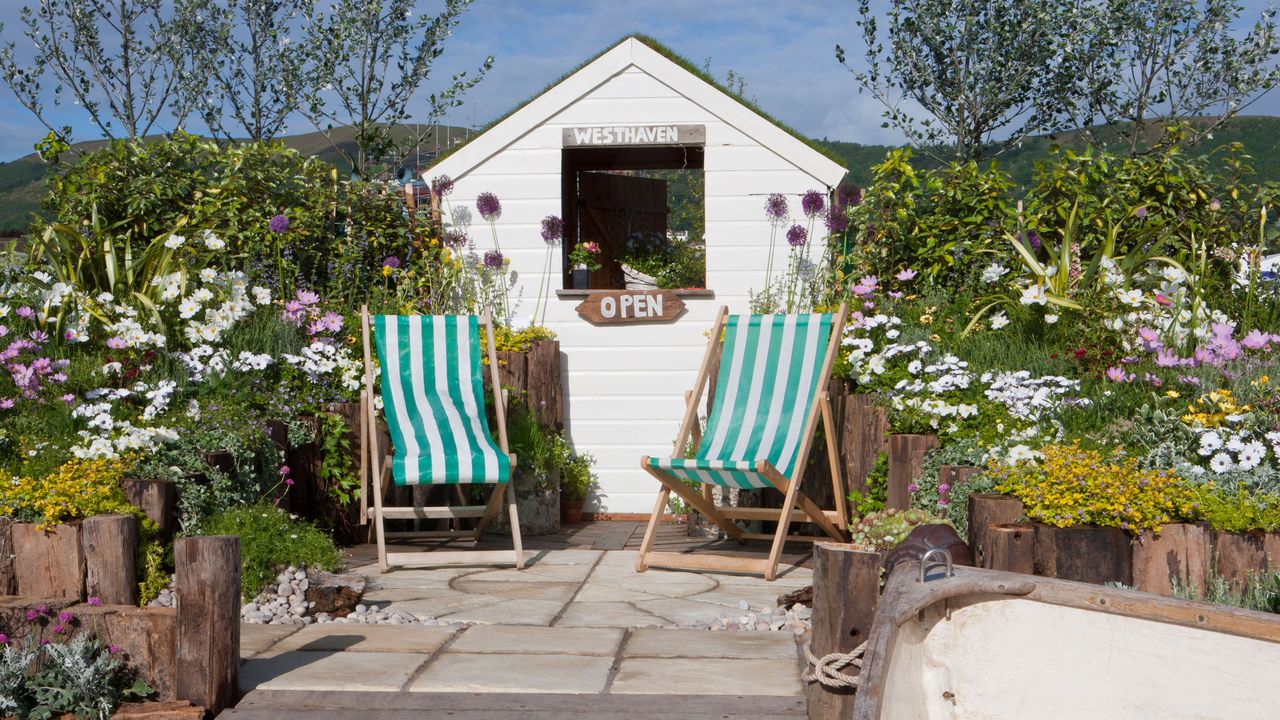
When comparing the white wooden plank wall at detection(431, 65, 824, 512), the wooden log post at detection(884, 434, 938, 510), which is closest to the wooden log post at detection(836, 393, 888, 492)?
the wooden log post at detection(884, 434, 938, 510)

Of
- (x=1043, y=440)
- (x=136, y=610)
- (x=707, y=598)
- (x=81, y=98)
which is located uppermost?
(x=81, y=98)

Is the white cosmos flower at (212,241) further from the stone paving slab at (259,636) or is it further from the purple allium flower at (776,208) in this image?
the purple allium flower at (776,208)

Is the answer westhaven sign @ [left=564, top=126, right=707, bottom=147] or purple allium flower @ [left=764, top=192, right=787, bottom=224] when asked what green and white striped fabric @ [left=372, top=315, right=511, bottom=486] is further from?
purple allium flower @ [left=764, top=192, right=787, bottom=224]

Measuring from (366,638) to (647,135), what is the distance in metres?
4.03

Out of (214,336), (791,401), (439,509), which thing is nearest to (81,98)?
(214,336)

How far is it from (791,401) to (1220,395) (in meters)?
1.95

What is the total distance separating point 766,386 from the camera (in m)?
6.03

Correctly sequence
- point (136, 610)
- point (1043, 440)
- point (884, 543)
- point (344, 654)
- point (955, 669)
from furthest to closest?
1. point (1043, 440)
2. point (884, 543)
3. point (344, 654)
4. point (136, 610)
5. point (955, 669)

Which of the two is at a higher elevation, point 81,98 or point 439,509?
point 81,98

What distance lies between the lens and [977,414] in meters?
5.29

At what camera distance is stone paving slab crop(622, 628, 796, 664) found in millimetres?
3908

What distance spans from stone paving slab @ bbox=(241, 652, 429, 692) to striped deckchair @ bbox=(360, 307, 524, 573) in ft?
5.30

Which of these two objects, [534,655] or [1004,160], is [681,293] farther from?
[1004,160]

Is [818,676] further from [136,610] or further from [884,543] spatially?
[136,610]
